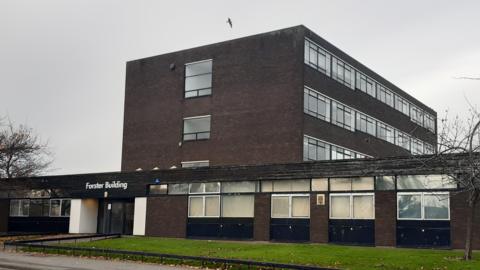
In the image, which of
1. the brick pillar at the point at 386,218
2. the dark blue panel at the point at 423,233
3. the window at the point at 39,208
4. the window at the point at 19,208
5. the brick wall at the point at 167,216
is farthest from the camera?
the window at the point at 19,208

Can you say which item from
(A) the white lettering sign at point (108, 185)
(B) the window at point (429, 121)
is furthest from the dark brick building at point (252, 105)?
(B) the window at point (429, 121)

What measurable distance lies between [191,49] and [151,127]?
6267 mm

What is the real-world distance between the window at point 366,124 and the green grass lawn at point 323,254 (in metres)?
18.9

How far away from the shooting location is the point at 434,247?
26047 mm

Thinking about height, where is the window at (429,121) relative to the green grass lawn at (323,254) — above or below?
above

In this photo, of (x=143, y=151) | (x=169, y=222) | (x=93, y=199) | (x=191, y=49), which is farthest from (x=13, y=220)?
(x=191, y=49)

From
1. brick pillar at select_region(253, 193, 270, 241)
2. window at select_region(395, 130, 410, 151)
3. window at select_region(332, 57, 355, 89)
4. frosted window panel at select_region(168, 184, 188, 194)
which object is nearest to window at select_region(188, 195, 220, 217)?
frosted window panel at select_region(168, 184, 188, 194)

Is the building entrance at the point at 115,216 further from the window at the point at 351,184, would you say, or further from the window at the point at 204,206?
the window at the point at 351,184

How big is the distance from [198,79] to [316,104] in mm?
8467

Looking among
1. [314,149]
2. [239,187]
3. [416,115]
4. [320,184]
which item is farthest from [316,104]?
[416,115]

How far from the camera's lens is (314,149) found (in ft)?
130

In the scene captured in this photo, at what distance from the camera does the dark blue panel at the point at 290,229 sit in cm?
2986

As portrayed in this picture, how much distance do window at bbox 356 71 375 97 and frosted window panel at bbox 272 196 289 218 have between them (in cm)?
1795

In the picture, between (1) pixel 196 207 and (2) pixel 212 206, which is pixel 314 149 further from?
(1) pixel 196 207
